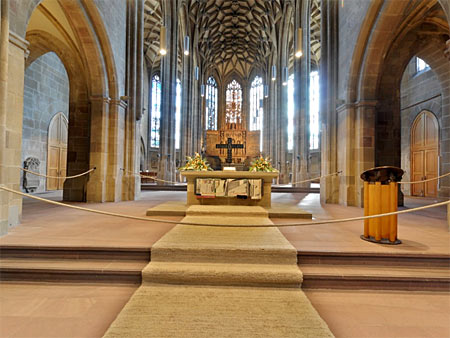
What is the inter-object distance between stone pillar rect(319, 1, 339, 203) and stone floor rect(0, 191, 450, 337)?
4.31m

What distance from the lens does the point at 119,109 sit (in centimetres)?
816

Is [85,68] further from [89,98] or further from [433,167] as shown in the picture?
[433,167]

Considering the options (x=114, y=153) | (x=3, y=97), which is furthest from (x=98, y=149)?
(x=3, y=97)

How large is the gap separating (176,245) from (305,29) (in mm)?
15560

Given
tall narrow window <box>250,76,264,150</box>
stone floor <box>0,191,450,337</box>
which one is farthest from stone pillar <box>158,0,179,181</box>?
tall narrow window <box>250,76,264,150</box>

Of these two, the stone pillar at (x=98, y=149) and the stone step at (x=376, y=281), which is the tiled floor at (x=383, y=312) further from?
the stone pillar at (x=98, y=149)

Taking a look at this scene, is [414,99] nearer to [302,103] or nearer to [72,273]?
[302,103]

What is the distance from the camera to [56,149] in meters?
12.6

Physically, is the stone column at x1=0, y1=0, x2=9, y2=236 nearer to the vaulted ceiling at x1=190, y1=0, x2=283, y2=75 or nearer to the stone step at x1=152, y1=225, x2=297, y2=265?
the stone step at x1=152, y1=225, x2=297, y2=265

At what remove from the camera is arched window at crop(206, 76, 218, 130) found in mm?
30312

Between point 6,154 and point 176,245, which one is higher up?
point 6,154

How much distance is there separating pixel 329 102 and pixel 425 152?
19.7ft

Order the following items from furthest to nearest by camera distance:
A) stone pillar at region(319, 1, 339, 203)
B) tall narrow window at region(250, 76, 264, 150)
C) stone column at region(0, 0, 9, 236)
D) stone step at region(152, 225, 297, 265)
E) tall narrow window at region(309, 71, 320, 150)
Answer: tall narrow window at region(250, 76, 264, 150) < tall narrow window at region(309, 71, 320, 150) < stone pillar at region(319, 1, 339, 203) < stone column at region(0, 0, 9, 236) < stone step at region(152, 225, 297, 265)

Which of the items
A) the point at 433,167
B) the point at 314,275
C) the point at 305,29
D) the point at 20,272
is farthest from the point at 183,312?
the point at 305,29
